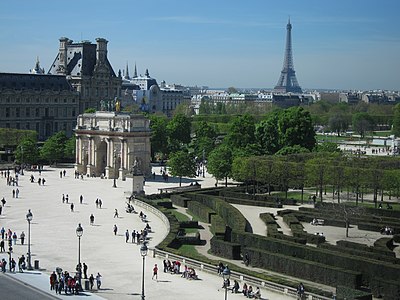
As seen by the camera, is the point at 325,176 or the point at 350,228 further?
the point at 325,176

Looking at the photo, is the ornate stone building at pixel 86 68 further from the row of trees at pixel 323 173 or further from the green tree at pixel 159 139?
the row of trees at pixel 323 173

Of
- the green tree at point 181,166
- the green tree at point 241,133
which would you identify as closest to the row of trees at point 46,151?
the green tree at point 181,166

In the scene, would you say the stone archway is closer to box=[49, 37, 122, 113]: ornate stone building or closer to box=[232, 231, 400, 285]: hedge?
box=[232, 231, 400, 285]: hedge

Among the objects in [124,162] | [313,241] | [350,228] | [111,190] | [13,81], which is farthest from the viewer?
[13,81]

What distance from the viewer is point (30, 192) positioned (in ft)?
251

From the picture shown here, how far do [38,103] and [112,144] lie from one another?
5009 cm

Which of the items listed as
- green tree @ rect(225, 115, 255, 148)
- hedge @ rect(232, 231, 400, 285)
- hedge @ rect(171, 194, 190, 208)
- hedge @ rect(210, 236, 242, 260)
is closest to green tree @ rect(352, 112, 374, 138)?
green tree @ rect(225, 115, 255, 148)

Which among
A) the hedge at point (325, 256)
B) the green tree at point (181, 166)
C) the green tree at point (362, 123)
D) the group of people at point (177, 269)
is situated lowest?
the group of people at point (177, 269)

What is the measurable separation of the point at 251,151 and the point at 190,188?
14.5 metres

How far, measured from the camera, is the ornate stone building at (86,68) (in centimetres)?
14625

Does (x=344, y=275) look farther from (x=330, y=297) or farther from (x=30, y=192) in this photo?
(x=30, y=192)

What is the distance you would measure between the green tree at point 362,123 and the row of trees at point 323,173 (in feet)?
301

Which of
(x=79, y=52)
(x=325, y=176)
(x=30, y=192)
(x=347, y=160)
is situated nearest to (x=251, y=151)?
(x=347, y=160)

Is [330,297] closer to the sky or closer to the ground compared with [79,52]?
closer to the ground
